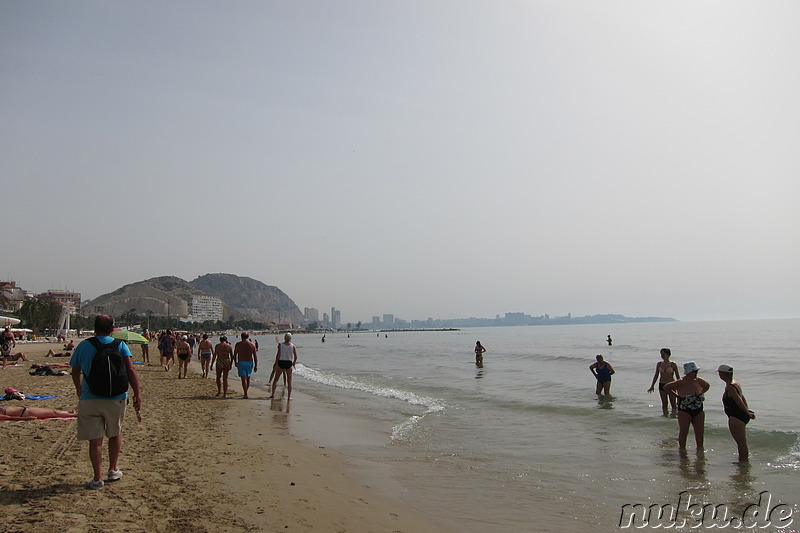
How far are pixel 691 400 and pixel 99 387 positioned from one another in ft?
24.9

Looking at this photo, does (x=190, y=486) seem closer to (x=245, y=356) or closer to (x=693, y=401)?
(x=693, y=401)

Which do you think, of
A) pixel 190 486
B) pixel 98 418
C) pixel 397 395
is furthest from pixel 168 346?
pixel 98 418

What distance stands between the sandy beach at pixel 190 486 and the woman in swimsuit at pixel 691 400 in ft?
15.6


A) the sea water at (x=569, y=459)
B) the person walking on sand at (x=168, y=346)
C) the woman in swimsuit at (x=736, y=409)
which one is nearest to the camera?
the sea water at (x=569, y=459)

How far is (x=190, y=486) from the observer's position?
5008 mm

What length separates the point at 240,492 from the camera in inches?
197

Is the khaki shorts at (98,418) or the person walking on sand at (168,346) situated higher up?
the khaki shorts at (98,418)

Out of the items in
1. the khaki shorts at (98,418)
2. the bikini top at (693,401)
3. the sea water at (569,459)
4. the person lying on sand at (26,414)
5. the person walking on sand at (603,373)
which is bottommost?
the sea water at (569,459)

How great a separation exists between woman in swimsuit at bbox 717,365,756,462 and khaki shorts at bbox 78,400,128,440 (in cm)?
730

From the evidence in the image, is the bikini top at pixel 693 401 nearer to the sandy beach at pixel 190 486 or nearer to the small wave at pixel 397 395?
the small wave at pixel 397 395

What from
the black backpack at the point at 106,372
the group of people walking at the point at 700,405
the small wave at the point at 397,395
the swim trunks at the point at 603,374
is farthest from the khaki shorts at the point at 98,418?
the swim trunks at the point at 603,374

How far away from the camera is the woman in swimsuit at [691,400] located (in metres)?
7.52

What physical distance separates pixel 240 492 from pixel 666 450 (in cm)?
658

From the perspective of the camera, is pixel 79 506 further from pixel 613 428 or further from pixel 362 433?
pixel 613 428
